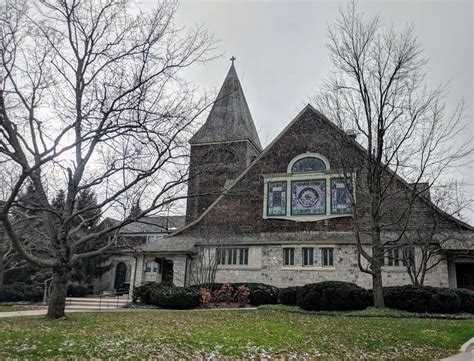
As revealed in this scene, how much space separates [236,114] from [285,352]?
26.7 m

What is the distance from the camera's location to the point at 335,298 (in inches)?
678

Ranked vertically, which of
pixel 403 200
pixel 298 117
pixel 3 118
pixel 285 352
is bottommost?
pixel 285 352

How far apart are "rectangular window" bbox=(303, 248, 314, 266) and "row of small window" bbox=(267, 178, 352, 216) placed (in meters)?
2.10

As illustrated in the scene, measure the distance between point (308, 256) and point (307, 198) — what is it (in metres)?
3.31

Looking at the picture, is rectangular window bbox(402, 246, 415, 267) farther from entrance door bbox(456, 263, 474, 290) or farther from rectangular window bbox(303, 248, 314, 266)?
rectangular window bbox(303, 248, 314, 266)

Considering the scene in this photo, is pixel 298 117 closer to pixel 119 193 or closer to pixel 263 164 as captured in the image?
pixel 263 164

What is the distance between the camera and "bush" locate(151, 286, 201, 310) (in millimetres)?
20234

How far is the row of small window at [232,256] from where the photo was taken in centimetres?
2506

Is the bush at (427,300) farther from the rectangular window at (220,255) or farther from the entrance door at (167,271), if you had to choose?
the entrance door at (167,271)

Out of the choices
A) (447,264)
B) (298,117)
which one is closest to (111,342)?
(447,264)

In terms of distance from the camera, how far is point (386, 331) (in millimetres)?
11969

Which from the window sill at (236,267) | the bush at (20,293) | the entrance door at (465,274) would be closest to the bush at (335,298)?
the window sill at (236,267)

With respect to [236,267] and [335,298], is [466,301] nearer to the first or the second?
[335,298]

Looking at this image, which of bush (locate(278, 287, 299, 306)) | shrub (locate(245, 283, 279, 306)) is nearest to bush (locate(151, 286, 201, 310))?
shrub (locate(245, 283, 279, 306))
